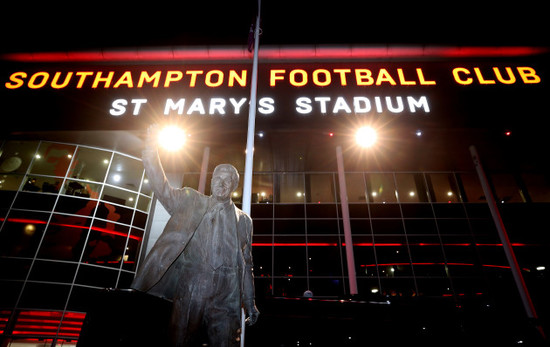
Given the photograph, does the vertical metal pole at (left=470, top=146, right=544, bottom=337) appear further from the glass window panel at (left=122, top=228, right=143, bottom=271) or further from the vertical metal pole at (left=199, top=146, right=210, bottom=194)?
the glass window panel at (left=122, top=228, right=143, bottom=271)

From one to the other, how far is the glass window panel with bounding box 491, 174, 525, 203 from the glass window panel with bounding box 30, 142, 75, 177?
79.9 ft

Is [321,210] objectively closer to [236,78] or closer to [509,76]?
[509,76]

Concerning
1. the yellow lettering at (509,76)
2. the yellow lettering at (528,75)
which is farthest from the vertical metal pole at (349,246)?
the yellow lettering at (528,75)

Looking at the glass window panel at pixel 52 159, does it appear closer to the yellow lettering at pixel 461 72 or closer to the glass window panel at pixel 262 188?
the glass window panel at pixel 262 188

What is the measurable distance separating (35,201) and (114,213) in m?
3.02

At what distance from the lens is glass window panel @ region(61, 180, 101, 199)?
1206 cm

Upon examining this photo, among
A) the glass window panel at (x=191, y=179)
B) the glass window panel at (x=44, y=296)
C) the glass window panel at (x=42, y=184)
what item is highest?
the glass window panel at (x=191, y=179)

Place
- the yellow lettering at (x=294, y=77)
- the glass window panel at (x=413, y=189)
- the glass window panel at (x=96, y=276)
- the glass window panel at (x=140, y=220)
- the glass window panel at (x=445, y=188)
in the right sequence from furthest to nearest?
the glass window panel at (x=413, y=189) < the glass window panel at (x=445, y=188) < the glass window panel at (x=140, y=220) < the glass window panel at (x=96, y=276) < the yellow lettering at (x=294, y=77)

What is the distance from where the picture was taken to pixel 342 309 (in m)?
3.41

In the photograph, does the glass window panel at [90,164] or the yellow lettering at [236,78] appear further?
the glass window panel at [90,164]

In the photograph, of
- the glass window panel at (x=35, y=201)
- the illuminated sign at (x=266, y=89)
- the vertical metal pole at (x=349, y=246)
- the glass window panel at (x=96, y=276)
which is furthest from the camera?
the glass window panel at (x=35, y=201)

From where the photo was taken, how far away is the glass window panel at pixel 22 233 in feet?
35.3

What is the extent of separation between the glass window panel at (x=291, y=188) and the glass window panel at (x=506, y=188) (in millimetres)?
12557

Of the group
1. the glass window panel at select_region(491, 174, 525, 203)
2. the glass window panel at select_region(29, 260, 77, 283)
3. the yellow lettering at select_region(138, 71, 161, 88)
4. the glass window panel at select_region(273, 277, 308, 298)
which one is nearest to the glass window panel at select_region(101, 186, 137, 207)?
the glass window panel at select_region(29, 260, 77, 283)
